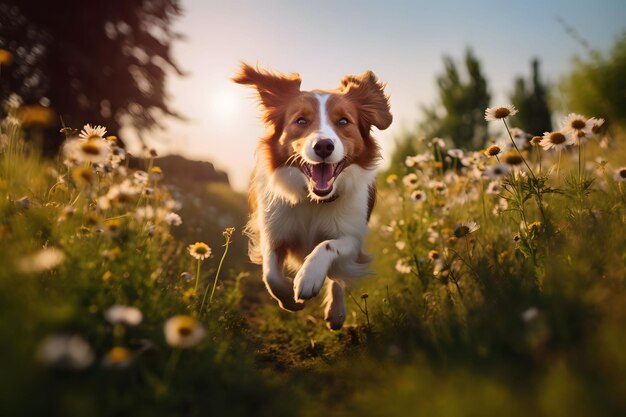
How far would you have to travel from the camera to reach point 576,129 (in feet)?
10.6

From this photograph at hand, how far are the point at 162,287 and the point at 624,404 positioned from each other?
91.4 inches

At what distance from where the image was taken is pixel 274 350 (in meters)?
3.76

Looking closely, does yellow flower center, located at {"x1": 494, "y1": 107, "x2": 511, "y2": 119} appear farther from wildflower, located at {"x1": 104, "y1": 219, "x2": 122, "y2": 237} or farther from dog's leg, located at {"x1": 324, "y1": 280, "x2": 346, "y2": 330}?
wildflower, located at {"x1": 104, "y1": 219, "x2": 122, "y2": 237}

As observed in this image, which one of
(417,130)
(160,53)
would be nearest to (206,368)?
(160,53)

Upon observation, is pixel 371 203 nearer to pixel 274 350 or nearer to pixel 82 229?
pixel 274 350

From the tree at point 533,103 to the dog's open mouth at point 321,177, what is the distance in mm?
23737

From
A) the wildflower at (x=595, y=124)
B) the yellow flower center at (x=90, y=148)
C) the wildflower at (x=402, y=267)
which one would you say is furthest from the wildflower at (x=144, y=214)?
the wildflower at (x=595, y=124)

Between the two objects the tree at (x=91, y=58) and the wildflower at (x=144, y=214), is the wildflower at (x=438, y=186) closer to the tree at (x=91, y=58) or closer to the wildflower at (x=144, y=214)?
the wildflower at (x=144, y=214)

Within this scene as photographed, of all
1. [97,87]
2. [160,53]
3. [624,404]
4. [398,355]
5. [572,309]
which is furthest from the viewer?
[160,53]

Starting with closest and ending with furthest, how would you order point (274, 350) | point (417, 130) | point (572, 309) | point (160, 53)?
point (572, 309) → point (274, 350) → point (160, 53) → point (417, 130)

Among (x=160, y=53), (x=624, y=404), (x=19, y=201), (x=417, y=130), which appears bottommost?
(x=624, y=404)

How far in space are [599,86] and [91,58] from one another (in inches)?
665

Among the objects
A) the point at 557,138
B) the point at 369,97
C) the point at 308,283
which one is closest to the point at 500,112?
the point at 557,138

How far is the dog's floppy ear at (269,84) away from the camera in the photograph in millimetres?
4694
